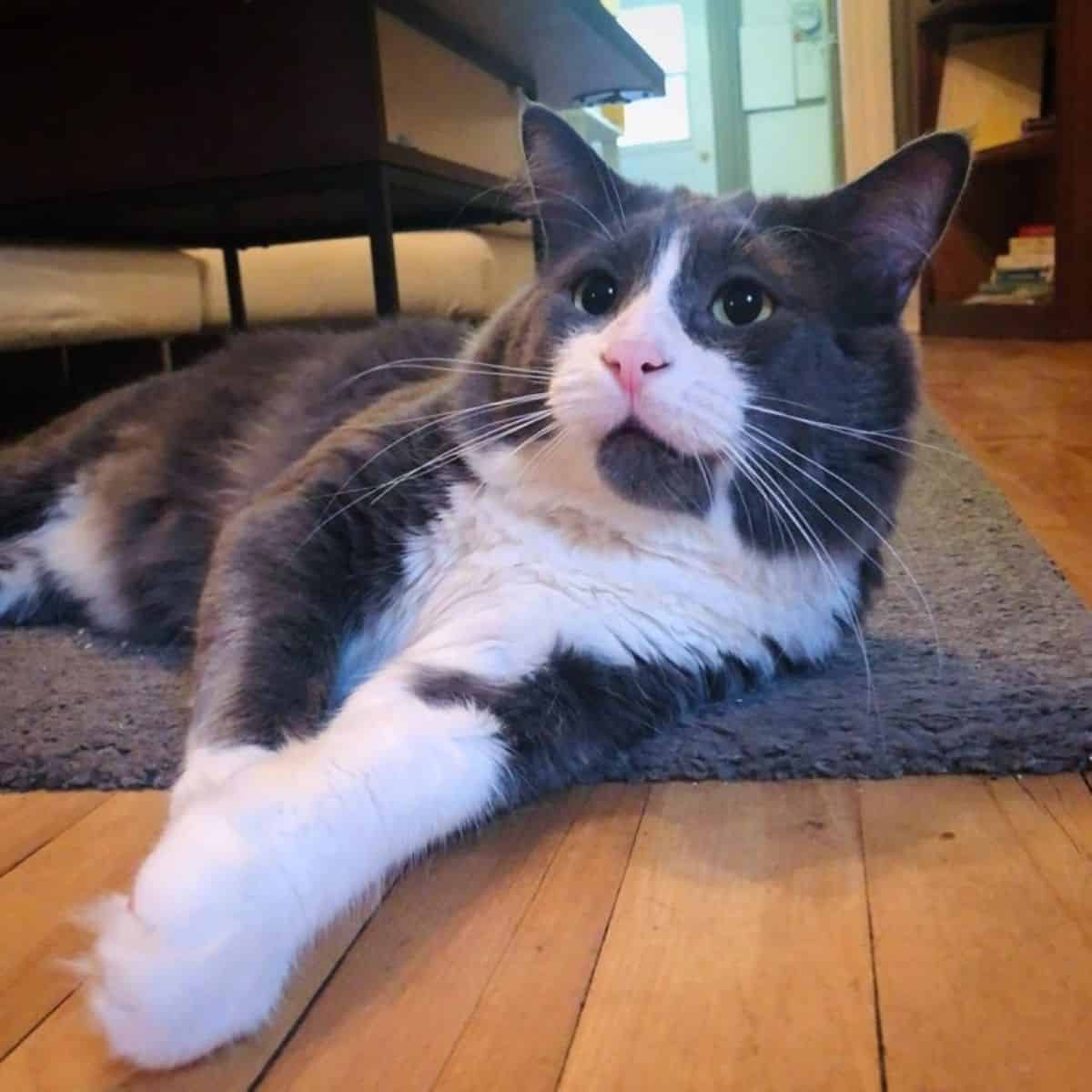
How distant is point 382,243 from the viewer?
2066mm

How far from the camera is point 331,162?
78.6 inches

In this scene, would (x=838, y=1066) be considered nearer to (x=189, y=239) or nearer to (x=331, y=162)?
(x=331, y=162)

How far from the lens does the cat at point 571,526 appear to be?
0.90 metres

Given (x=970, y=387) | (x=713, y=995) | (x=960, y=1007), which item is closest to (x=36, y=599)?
(x=713, y=995)

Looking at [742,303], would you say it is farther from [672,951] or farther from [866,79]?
[866,79]

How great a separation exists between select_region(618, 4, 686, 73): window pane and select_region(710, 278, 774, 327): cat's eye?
18.7 ft

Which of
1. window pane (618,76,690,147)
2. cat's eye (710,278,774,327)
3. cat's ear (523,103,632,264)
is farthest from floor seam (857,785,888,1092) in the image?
window pane (618,76,690,147)

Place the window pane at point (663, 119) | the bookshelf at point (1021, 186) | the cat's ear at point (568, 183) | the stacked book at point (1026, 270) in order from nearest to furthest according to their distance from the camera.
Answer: the cat's ear at point (568, 183) → the bookshelf at point (1021, 186) → the stacked book at point (1026, 270) → the window pane at point (663, 119)

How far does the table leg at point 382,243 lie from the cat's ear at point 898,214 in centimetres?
114

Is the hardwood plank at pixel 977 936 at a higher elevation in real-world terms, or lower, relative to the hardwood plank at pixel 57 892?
lower

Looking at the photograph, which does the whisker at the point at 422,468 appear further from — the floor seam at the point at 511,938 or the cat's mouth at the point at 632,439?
the floor seam at the point at 511,938

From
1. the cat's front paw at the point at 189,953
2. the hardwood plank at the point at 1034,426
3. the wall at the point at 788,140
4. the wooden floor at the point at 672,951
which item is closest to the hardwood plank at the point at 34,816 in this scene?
the wooden floor at the point at 672,951

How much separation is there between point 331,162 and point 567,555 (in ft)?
3.95

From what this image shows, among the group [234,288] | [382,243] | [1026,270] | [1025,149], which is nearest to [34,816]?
[382,243]
